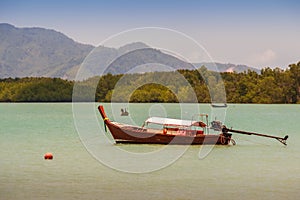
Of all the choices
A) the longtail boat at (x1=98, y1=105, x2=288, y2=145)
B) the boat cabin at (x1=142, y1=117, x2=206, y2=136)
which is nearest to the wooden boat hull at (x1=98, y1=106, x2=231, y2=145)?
the longtail boat at (x1=98, y1=105, x2=288, y2=145)

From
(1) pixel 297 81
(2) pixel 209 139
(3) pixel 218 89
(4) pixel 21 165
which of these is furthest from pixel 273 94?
(4) pixel 21 165

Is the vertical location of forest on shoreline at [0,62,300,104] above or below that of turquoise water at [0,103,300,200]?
below

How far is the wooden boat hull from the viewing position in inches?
897

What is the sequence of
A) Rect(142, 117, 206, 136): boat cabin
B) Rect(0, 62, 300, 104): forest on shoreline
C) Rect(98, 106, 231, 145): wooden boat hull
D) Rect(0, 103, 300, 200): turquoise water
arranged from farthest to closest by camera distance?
Rect(0, 62, 300, 104): forest on shoreline → Rect(142, 117, 206, 136): boat cabin → Rect(98, 106, 231, 145): wooden boat hull → Rect(0, 103, 300, 200): turquoise water

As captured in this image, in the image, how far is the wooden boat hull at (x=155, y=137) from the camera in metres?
22.8

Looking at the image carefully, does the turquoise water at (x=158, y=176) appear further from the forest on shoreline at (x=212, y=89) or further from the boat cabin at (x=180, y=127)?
the forest on shoreline at (x=212, y=89)

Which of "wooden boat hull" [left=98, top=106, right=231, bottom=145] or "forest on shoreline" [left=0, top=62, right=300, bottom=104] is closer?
"wooden boat hull" [left=98, top=106, right=231, bottom=145]

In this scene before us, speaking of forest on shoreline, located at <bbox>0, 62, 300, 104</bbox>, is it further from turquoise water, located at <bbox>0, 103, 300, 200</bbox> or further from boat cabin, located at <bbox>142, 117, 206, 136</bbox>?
turquoise water, located at <bbox>0, 103, 300, 200</bbox>

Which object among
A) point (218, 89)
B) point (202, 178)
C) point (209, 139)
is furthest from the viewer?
point (218, 89)

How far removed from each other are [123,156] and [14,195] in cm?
780

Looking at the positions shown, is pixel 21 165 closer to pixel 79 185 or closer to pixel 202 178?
pixel 79 185

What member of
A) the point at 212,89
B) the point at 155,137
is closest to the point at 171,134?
the point at 155,137

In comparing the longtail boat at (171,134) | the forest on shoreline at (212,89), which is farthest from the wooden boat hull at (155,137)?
the forest on shoreline at (212,89)

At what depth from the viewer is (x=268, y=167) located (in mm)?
18984
